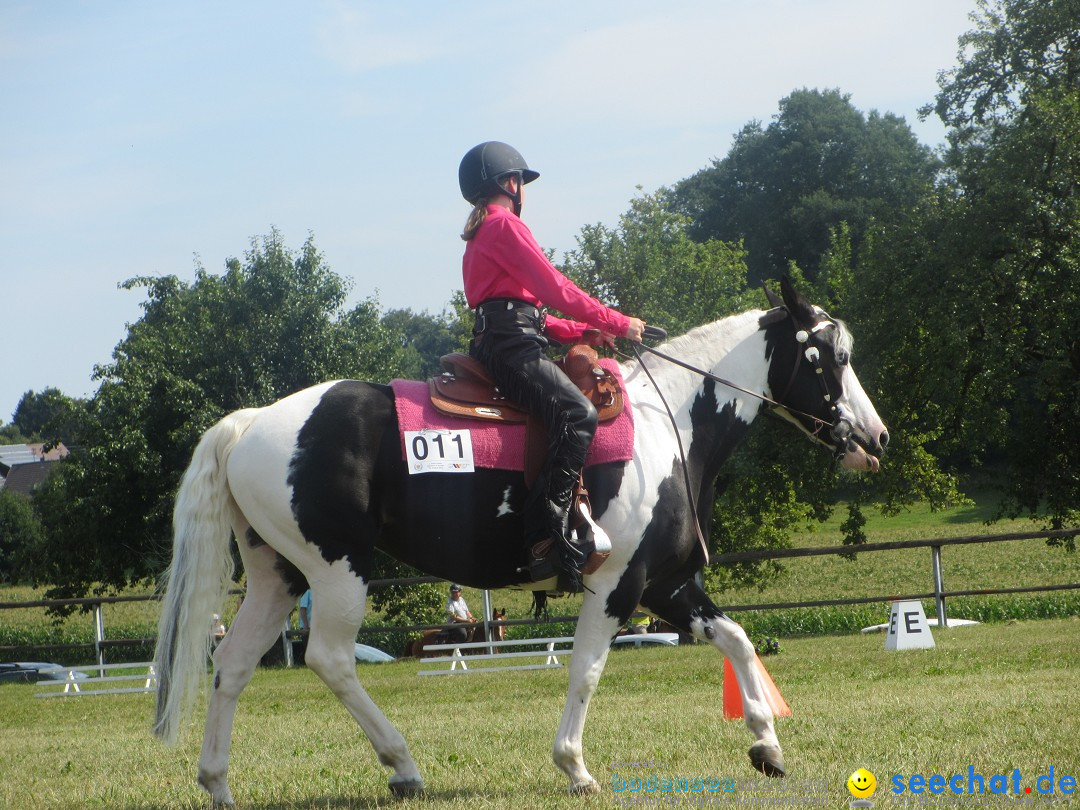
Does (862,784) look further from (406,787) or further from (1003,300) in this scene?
(1003,300)

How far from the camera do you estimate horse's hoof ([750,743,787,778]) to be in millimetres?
5156

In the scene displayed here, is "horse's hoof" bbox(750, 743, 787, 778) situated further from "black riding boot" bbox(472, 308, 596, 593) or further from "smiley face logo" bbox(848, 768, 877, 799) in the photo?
"black riding boot" bbox(472, 308, 596, 593)

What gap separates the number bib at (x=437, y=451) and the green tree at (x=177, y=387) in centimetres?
1859

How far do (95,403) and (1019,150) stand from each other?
68.5 feet

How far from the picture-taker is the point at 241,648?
17.7 ft

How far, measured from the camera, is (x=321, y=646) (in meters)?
5.17

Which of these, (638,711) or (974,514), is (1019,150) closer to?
(638,711)

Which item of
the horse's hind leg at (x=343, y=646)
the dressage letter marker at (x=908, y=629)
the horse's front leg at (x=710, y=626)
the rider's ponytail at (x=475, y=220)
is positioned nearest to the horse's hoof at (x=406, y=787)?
the horse's hind leg at (x=343, y=646)

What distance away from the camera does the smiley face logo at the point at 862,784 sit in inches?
180

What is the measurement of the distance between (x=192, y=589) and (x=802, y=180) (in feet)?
197

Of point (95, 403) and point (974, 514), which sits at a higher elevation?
point (95, 403)

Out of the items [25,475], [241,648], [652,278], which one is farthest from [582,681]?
[25,475]

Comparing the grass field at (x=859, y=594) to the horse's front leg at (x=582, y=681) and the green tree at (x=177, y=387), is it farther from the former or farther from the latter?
the horse's front leg at (x=582, y=681)

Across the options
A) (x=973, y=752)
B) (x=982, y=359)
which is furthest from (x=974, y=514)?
(x=973, y=752)
